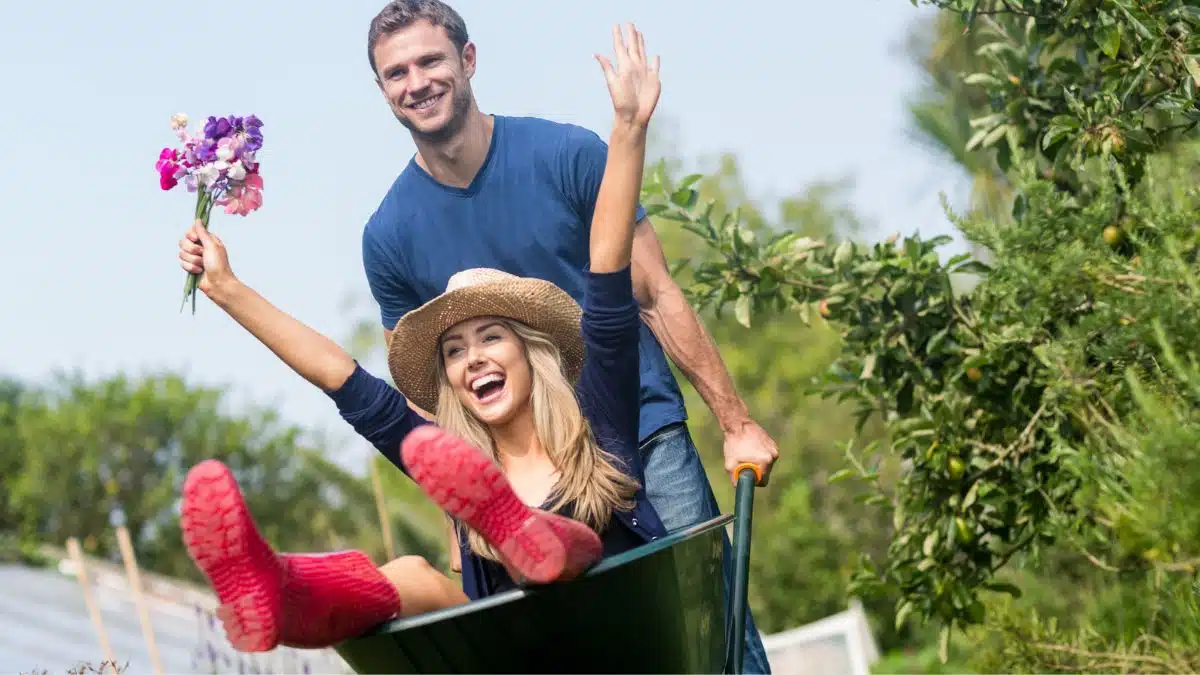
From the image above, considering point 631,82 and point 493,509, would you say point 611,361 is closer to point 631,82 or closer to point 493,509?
point 631,82

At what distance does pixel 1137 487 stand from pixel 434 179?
1.71 m

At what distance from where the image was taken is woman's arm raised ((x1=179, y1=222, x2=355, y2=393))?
10.4 ft

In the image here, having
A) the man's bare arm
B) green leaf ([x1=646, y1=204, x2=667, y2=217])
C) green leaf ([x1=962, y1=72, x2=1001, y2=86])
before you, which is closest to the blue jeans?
the man's bare arm

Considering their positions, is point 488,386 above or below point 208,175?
below

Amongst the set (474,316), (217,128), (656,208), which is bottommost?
(474,316)

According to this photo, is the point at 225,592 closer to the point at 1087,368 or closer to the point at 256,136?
the point at 256,136

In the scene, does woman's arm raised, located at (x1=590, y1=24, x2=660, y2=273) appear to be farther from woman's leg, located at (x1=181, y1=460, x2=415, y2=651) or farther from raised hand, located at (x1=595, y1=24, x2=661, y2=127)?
woman's leg, located at (x1=181, y1=460, x2=415, y2=651)

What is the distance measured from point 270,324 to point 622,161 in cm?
72

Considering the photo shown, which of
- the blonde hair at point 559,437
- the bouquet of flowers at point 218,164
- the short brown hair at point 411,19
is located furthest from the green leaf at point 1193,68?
the bouquet of flowers at point 218,164

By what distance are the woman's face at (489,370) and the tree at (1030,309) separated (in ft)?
3.47

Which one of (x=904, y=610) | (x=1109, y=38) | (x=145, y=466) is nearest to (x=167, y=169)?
(x=1109, y=38)

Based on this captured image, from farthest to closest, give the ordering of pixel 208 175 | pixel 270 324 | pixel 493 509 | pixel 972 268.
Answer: pixel 972 268 < pixel 208 175 < pixel 270 324 < pixel 493 509

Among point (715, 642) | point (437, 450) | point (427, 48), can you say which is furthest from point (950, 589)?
point (437, 450)

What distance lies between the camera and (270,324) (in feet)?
10.4
